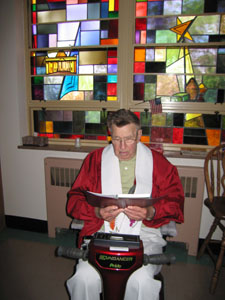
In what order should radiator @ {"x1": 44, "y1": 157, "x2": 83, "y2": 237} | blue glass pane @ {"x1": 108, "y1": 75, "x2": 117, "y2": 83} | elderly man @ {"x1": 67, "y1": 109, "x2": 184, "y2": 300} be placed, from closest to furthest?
1. elderly man @ {"x1": 67, "y1": 109, "x2": 184, "y2": 300}
2. radiator @ {"x1": 44, "y1": 157, "x2": 83, "y2": 237}
3. blue glass pane @ {"x1": 108, "y1": 75, "x2": 117, "y2": 83}

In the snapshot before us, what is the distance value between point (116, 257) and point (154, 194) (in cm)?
60

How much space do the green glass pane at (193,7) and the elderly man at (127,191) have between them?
1.40m

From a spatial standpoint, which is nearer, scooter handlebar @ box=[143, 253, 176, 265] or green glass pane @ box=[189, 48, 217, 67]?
scooter handlebar @ box=[143, 253, 176, 265]

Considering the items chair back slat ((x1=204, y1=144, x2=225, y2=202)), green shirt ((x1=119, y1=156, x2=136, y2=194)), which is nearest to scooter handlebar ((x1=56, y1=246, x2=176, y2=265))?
green shirt ((x1=119, y1=156, x2=136, y2=194))

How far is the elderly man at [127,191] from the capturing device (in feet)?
3.67

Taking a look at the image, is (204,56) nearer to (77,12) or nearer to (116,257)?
(77,12)

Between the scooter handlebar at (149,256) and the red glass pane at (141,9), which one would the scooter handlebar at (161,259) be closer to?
the scooter handlebar at (149,256)

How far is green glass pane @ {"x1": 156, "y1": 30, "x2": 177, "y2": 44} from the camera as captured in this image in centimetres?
208

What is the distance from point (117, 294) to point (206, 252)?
4.91 feet

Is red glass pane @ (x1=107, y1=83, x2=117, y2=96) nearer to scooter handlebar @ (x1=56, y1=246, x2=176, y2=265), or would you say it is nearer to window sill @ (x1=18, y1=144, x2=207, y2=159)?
window sill @ (x1=18, y1=144, x2=207, y2=159)

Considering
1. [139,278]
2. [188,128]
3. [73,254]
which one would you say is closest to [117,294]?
[139,278]

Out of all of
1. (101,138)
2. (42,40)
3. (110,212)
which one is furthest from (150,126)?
(42,40)

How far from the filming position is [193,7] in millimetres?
2004

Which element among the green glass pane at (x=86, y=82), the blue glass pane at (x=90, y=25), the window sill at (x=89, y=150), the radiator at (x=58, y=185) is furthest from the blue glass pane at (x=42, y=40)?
the radiator at (x=58, y=185)
